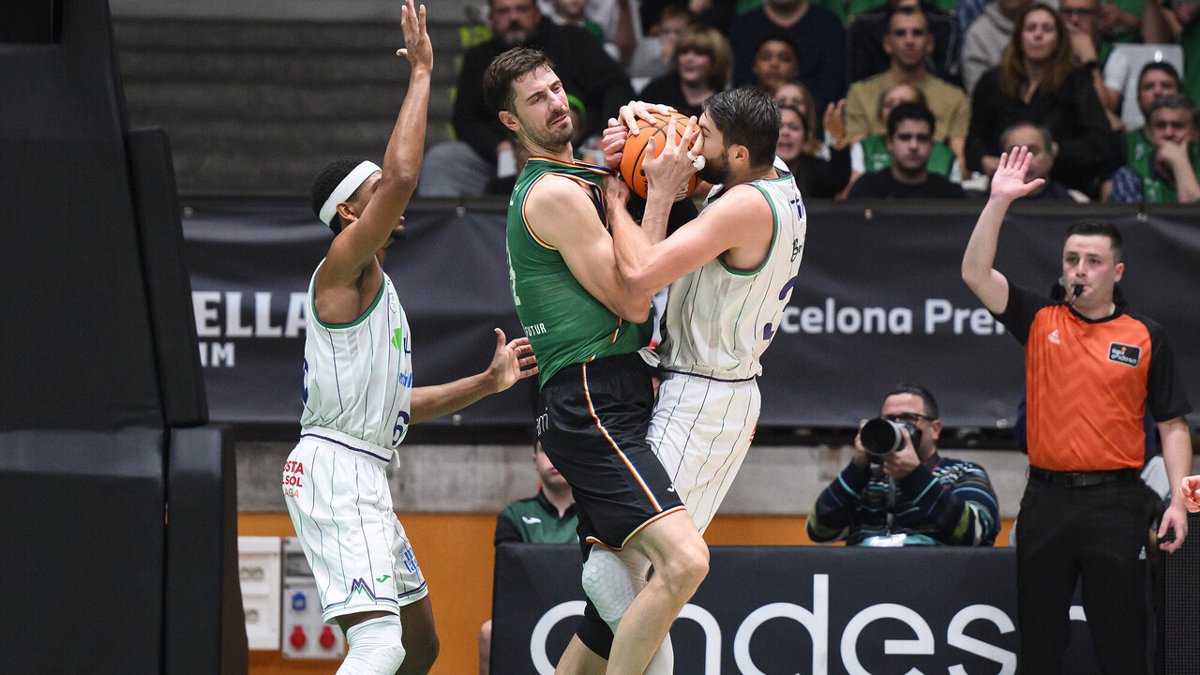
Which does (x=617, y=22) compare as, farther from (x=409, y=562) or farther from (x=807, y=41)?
(x=409, y=562)

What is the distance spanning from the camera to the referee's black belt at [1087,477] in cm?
642

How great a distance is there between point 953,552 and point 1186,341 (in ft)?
7.87

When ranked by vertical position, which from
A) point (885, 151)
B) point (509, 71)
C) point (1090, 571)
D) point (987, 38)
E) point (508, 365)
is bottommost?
point (1090, 571)

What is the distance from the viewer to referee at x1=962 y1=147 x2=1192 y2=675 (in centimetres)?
632

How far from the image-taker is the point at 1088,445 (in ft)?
21.1

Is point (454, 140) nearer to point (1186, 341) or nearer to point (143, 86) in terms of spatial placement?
point (143, 86)

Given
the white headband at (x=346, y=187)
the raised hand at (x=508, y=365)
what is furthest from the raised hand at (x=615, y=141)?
the raised hand at (x=508, y=365)

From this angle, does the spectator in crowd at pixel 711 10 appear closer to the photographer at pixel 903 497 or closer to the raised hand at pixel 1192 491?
the photographer at pixel 903 497

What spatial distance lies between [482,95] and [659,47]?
1725 millimetres

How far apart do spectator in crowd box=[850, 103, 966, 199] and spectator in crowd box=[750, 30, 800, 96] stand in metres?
1.14

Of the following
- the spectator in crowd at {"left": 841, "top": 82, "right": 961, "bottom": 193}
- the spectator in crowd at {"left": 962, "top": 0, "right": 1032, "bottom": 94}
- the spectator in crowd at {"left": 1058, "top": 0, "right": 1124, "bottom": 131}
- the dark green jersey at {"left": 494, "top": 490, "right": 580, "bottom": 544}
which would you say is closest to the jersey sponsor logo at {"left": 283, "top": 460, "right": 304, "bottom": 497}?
the dark green jersey at {"left": 494, "top": 490, "right": 580, "bottom": 544}

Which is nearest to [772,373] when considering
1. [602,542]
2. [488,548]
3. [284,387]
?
[488,548]

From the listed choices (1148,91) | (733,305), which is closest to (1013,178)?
(733,305)

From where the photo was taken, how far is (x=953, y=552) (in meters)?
6.68
